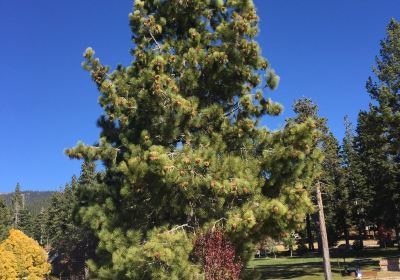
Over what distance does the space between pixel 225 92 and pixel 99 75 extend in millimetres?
3874

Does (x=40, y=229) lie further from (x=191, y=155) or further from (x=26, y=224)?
(x=191, y=155)

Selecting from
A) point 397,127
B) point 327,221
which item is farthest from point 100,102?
point 327,221

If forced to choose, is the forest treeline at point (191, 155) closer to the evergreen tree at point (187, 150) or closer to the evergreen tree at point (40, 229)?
the evergreen tree at point (187, 150)

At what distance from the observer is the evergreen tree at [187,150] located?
11469 mm

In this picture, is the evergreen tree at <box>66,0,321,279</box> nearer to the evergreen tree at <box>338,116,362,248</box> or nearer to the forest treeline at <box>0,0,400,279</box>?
the forest treeline at <box>0,0,400,279</box>

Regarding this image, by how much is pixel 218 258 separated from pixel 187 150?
281 centimetres

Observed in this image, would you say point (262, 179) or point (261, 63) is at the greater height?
point (261, 63)

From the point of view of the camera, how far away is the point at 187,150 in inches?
475

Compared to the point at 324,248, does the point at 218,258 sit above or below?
below

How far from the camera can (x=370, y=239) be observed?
292 feet

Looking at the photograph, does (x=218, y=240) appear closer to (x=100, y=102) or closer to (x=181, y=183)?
(x=181, y=183)

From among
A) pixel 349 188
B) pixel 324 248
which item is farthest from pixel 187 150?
pixel 349 188

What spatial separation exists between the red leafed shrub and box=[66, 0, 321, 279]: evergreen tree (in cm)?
36

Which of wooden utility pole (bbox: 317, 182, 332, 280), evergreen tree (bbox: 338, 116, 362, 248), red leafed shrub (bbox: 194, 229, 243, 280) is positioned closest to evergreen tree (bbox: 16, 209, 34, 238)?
evergreen tree (bbox: 338, 116, 362, 248)
